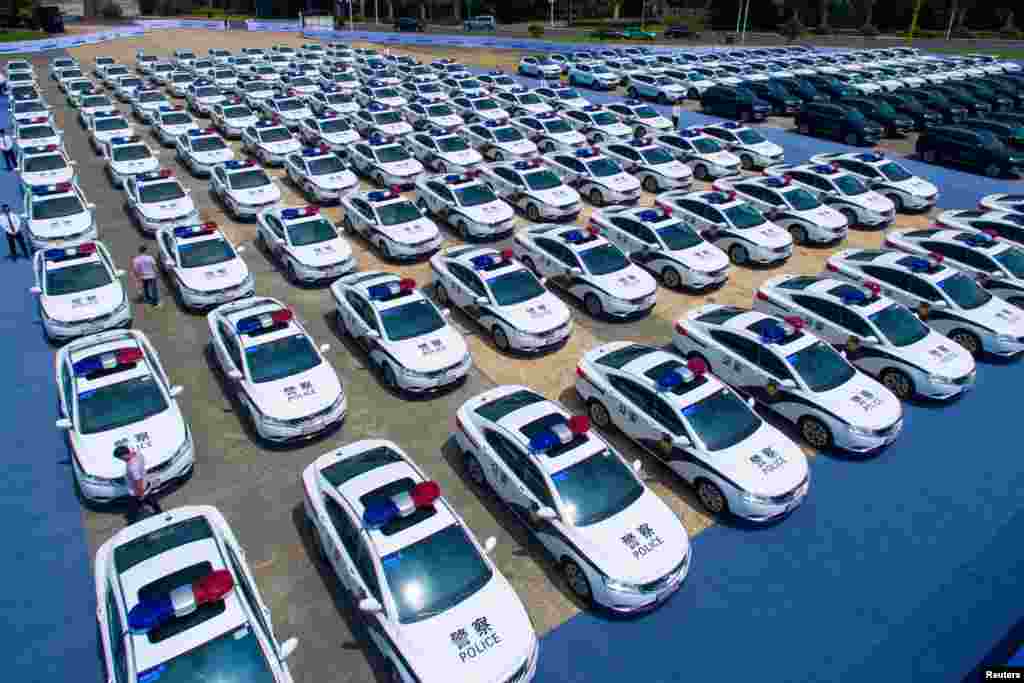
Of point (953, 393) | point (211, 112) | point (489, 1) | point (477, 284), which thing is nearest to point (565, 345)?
point (477, 284)

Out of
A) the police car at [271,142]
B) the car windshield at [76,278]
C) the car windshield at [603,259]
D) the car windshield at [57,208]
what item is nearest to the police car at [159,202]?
the car windshield at [57,208]

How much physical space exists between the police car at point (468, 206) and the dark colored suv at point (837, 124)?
19.4 m

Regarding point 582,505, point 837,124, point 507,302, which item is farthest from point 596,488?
point 837,124

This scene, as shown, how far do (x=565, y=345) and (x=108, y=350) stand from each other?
29.7 feet

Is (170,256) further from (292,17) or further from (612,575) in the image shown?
(292,17)

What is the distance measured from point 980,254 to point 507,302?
11.9m

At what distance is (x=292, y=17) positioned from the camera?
104m

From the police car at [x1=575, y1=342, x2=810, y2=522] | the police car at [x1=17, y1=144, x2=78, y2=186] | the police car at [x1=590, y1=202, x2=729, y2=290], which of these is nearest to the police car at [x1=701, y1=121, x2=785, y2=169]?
the police car at [x1=590, y1=202, x2=729, y2=290]

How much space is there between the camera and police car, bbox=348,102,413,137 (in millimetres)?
27078

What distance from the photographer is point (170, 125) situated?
27422 mm

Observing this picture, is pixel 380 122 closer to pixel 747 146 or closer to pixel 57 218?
pixel 57 218

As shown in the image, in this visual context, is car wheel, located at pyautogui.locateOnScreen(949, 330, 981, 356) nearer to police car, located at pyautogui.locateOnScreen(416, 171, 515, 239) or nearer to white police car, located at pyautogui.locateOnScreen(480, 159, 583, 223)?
white police car, located at pyautogui.locateOnScreen(480, 159, 583, 223)

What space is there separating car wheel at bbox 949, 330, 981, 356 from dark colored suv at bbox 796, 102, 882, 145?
60.5 ft

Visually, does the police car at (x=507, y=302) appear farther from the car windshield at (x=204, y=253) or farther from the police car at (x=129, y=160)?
the police car at (x=129, y=160)
